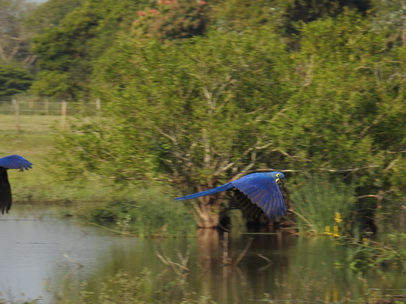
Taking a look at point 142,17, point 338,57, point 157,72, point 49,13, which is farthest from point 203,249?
point 49,13

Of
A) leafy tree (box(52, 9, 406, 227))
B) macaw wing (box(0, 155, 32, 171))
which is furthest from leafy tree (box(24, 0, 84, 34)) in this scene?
macaw wing (box(0, 155, 32, 171))

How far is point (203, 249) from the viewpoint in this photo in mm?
10344

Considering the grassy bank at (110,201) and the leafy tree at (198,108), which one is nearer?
the leafy tree at (198,108)

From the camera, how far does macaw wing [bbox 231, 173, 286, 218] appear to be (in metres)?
6.57

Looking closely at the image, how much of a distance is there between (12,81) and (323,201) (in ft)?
80.7

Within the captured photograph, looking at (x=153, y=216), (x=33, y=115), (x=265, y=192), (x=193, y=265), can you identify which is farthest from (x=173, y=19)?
(x=265, y=192)

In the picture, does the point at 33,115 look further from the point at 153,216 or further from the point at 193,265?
the point at 193,265

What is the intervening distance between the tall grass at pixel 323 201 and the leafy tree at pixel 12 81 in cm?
2413

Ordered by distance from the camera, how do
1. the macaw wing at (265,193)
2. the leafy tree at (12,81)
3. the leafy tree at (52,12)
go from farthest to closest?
the leafy tree at (52,12) < the leafy tree at (12,81) < the macaw wing at (265,193)

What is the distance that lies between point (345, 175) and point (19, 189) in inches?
236

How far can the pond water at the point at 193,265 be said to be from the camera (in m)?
8.25

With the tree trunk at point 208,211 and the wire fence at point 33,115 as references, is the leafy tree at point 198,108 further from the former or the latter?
the wire fence at point 33,115

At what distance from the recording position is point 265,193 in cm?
668

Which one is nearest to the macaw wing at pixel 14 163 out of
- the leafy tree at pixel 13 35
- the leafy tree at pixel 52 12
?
the leafy tree at pixel 13 35
